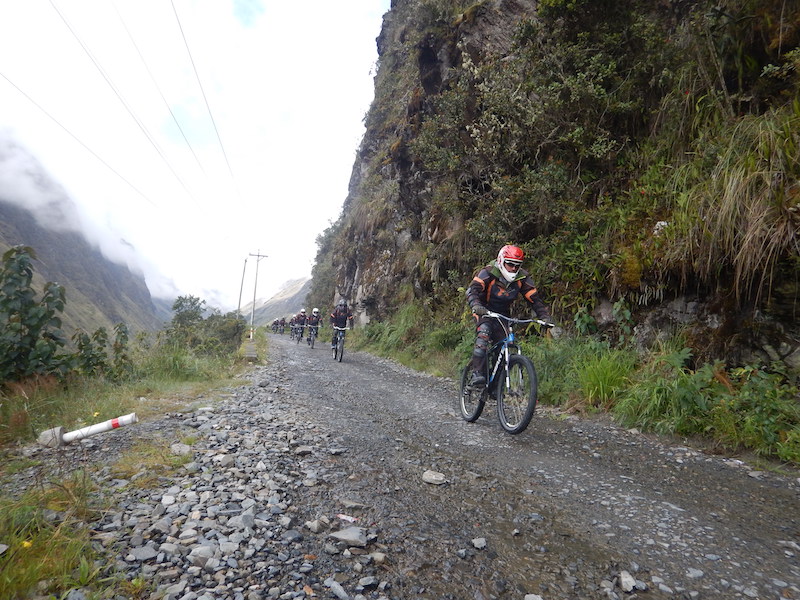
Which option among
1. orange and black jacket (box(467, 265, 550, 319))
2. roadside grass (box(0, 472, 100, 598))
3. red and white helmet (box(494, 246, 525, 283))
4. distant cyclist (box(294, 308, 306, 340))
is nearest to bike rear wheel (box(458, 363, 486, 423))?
orange and black jacket (box(467, 265, 550, 319))

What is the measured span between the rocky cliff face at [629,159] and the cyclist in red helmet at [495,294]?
6.71ft

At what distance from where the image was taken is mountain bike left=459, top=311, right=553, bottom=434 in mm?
4816

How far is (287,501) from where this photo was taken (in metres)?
2.86

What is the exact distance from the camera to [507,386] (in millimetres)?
5301

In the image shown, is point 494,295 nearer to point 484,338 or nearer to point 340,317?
point 484,338

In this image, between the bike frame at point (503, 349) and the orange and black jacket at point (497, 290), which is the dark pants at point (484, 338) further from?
the orange and black jacket at point (497, 290)

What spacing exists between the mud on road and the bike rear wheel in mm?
320

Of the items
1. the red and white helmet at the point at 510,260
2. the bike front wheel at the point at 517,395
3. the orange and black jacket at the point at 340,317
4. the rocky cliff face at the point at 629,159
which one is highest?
the rocky cliff face at the point at 629,159

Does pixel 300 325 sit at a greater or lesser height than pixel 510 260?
lesser

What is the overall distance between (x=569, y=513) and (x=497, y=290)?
3.37 m

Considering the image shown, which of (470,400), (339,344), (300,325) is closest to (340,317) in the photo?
(339,344)

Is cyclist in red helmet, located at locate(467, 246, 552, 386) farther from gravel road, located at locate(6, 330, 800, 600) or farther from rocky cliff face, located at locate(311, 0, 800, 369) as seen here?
rocky cliff face, located at locate(311, 0, 800, 369)

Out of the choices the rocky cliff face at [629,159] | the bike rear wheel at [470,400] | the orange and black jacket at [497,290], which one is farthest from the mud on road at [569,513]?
the rocky cliff face at [629,159]

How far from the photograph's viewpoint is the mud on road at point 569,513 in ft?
6.98
